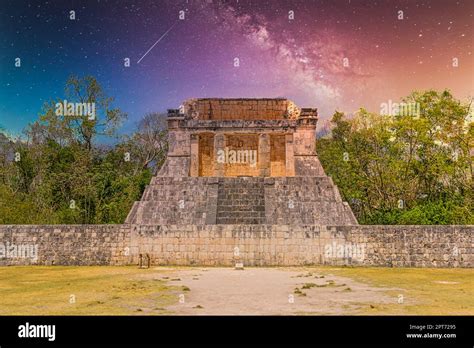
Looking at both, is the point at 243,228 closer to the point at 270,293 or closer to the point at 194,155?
the point at 270,293

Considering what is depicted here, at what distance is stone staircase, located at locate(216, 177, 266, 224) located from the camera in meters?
19.8

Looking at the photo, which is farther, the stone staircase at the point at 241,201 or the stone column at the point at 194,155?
the stone column at the point at 194,155

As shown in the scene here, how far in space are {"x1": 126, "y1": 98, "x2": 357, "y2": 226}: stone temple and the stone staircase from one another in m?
0.04

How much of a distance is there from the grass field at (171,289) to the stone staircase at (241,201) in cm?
425

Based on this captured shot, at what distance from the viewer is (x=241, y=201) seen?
20969 mm

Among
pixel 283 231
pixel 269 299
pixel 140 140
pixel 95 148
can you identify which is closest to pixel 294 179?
pixel 283 231

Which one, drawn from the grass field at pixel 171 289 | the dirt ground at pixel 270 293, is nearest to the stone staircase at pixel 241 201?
the grass field at pixel 171 289

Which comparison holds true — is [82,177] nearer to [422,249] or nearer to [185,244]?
[185,244]

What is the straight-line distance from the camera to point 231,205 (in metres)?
20.6

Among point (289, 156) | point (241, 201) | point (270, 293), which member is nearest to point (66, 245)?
point (241, 201)

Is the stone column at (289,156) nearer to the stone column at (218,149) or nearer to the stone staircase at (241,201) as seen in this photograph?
the stone column at (218,149)

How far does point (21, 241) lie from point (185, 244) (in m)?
5.50

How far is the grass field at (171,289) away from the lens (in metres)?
8.85

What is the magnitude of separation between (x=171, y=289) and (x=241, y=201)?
32.8 ft
